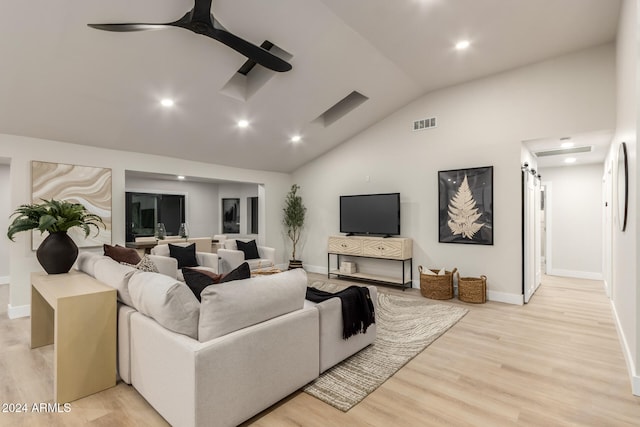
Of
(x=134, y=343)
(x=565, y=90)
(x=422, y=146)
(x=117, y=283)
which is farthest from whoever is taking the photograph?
(x=422, y=146)

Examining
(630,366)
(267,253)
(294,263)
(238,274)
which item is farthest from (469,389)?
(294,263)

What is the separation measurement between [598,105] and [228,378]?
525 cm

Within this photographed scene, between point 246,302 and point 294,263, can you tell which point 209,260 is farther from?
point 246,302

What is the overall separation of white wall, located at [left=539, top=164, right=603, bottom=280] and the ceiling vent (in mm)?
6268

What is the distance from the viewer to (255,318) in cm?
215

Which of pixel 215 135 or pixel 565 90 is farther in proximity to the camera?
pixel 215 135

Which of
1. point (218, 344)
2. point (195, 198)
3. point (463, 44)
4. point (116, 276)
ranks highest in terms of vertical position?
point (463, 44)

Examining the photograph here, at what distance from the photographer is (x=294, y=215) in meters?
7.34

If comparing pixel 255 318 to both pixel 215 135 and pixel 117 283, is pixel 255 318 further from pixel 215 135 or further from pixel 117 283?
pixel 215 135

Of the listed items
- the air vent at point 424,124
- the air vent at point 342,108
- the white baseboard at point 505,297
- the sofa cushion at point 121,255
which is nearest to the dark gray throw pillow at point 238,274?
the sofa cushion at point 121,255

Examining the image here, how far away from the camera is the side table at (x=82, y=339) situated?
2221 millimetres

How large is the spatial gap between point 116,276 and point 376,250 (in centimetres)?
421

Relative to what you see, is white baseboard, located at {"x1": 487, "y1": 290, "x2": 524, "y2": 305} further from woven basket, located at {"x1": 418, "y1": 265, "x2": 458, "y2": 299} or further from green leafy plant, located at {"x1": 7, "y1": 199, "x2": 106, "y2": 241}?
green leafy plant, located at {"x1": 7, "y1": 199, "x2": 106, "y2": 241}

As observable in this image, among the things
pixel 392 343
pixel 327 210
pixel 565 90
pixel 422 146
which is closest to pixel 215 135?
pixel 327 210
